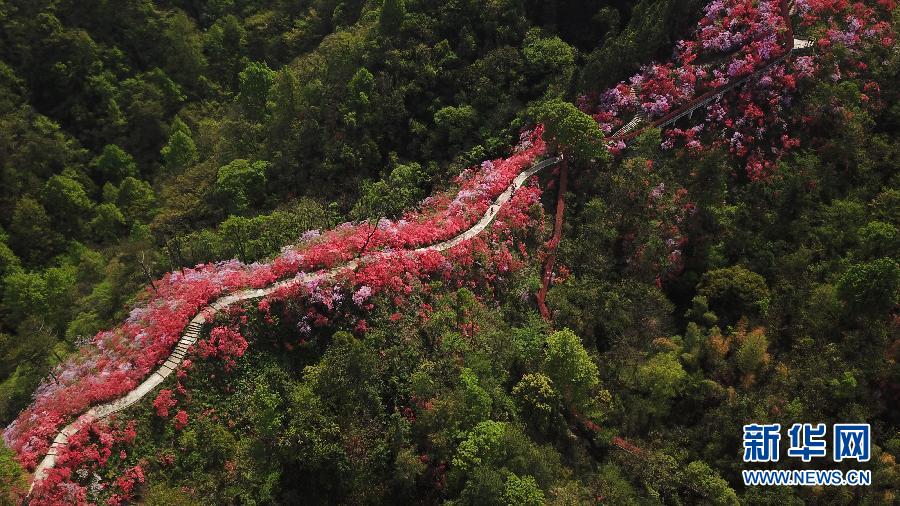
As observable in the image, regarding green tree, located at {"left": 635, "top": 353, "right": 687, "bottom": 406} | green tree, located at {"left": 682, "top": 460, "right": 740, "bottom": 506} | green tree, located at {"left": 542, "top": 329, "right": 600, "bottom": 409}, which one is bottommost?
green tree, located at {"left": 682, "top": 460, "right": 740, "bottom": 506}

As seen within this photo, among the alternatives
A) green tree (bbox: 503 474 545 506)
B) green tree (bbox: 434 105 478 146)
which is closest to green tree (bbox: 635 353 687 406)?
green tree (bbox: 503 474 545 506)

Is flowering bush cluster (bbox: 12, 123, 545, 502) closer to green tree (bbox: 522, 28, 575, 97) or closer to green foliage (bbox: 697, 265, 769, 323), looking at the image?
green foliage (bbox: 697, 265, 769, 323)

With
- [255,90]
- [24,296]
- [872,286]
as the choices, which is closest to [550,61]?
[255,90]

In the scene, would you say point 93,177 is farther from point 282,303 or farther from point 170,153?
point 282,303

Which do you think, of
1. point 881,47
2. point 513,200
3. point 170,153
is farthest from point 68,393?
point 881,47

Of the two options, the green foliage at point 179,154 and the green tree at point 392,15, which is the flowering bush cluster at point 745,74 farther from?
the green foliage at point 179,154

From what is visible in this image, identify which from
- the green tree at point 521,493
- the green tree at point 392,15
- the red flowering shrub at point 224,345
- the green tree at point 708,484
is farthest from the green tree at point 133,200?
the green tree at point 708,484
